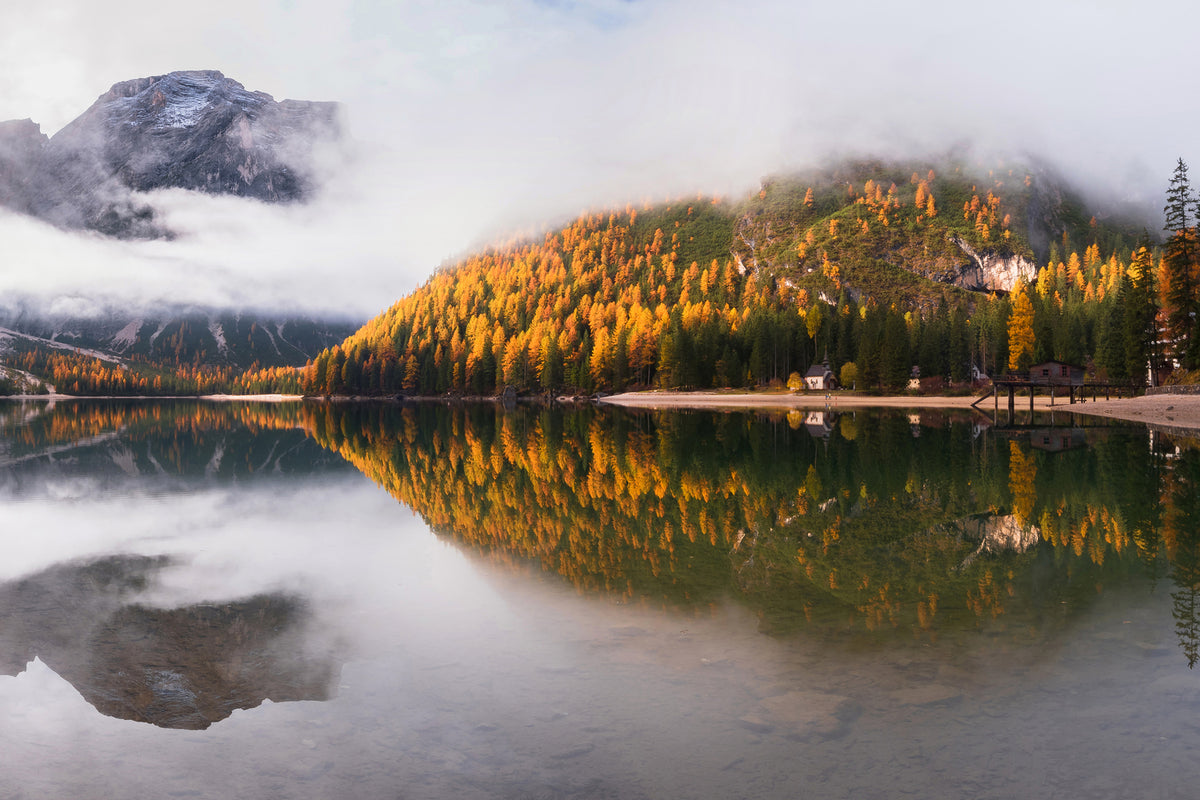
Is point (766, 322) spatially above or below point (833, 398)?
above

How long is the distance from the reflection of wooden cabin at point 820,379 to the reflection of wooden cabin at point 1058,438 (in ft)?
262

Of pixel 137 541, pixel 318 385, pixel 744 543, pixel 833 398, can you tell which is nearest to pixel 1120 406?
pixel 833 398

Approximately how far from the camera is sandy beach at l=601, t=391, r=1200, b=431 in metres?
61.3

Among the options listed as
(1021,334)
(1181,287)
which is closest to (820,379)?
(1021,334)

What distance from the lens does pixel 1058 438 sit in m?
44.8

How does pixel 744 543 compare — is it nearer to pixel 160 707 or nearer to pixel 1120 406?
pixel 160 707

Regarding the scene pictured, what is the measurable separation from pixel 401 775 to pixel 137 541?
550 inches

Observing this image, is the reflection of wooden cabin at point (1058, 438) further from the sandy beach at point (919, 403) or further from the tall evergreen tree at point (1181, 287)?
the tall evergreen tree at point (1181, 287)

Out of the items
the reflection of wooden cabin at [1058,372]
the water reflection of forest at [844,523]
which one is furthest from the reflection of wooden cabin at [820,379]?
the water reflection of forest at [844,523]

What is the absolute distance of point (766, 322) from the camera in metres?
141

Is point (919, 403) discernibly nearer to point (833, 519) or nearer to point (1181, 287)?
point (1181, 287)

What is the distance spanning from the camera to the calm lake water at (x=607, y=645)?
6855 mm

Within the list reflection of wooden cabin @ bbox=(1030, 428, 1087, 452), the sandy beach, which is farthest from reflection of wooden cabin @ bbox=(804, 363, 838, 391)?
reflection of wooden cabin @ bbox=(1030, 428, 1087, 452)

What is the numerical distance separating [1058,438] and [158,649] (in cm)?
4933
